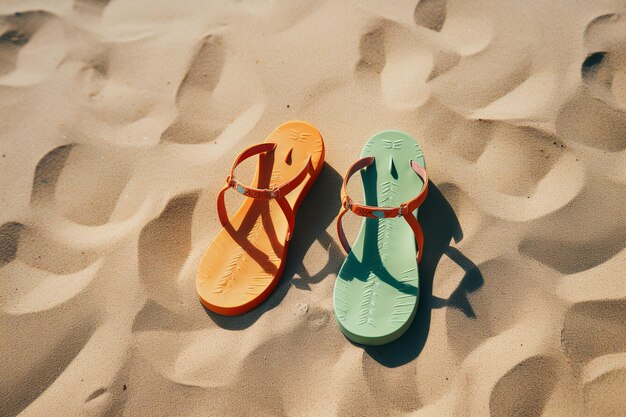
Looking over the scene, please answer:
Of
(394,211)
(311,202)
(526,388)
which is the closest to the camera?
(526,388)

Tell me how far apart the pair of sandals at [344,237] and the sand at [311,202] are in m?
0.07

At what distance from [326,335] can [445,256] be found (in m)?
0.54

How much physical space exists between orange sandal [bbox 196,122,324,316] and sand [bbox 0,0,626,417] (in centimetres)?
7

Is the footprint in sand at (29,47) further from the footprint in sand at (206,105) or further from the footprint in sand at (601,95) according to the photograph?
the footprint in sand at (601,95)

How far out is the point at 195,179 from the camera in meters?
2.60

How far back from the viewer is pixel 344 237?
90.3 inches

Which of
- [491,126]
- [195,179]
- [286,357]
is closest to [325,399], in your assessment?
[286,357]

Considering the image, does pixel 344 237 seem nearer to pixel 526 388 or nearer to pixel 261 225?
pixel 261 225

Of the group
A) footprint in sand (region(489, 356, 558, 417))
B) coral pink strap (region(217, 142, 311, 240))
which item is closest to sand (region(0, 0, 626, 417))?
footprint in sand (region(489, 356, 558, 417))

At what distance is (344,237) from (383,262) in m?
0.18

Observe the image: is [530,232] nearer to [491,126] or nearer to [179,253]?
[491,126]

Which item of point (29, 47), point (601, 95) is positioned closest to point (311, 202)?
point (601, 95)

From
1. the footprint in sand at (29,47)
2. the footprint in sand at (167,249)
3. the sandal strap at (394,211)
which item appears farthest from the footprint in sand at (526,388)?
the footprint in sand at (29,47)

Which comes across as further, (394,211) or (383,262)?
(383,262)
